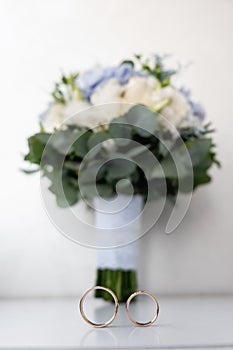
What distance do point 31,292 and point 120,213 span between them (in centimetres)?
35

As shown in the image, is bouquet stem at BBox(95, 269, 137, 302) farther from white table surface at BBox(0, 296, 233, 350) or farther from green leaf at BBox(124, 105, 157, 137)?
green leaf at BBox(124, 105, 157, 137)

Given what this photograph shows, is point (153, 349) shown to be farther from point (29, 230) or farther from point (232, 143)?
point (232, 143)

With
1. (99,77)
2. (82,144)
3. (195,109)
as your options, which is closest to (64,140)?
(82,144)

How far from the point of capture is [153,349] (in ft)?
A: 2.43

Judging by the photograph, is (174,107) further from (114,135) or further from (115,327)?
(115,327)

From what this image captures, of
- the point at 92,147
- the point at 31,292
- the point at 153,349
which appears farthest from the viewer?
the point at 31,292

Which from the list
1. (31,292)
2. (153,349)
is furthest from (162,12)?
(153,349)

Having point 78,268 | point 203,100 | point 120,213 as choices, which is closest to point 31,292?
point 78,268

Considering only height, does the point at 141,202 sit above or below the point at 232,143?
below

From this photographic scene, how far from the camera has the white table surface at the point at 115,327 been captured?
76 centimetres

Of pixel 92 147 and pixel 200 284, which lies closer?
pixel 92 147

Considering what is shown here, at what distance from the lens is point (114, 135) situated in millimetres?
1062

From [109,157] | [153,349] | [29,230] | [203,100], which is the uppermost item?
[203,100]

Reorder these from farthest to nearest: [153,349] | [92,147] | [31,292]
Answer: [31,292], [92,147], [153,349]
